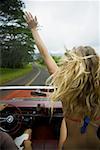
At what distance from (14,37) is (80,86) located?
1434 mm

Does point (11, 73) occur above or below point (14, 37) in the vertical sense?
below

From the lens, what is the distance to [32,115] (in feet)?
9.39

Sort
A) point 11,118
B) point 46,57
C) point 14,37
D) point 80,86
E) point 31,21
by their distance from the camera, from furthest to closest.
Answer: point 14,37 → point 11,118 → point 31,21 → point 46,57 → point 80,86

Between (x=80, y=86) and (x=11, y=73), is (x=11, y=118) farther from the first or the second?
(x=80, y=86)

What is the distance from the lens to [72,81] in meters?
1.68

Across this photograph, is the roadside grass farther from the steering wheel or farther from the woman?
the woman

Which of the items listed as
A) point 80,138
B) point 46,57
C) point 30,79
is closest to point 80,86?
point 80,138

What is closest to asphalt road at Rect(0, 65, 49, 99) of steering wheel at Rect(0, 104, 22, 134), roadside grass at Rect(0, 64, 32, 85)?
roadside grass at Rect(0, 64, 32, 85)

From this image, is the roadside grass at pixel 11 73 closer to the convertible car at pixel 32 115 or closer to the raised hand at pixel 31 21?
the convertible car at pixel 32 115

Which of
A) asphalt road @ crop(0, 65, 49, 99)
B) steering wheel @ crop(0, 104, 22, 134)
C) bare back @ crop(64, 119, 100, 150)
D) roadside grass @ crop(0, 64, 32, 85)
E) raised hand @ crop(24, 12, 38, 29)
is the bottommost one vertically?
steering wheel @ crop(0, 104, 22, 134)

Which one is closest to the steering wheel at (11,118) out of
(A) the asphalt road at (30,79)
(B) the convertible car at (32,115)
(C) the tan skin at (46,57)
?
(B) the convertible car at (32,115)

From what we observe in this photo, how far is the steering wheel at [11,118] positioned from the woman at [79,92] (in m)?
1.14

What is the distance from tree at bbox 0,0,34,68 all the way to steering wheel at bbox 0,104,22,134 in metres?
0.35

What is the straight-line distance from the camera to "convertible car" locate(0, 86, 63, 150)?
9.22 feet
